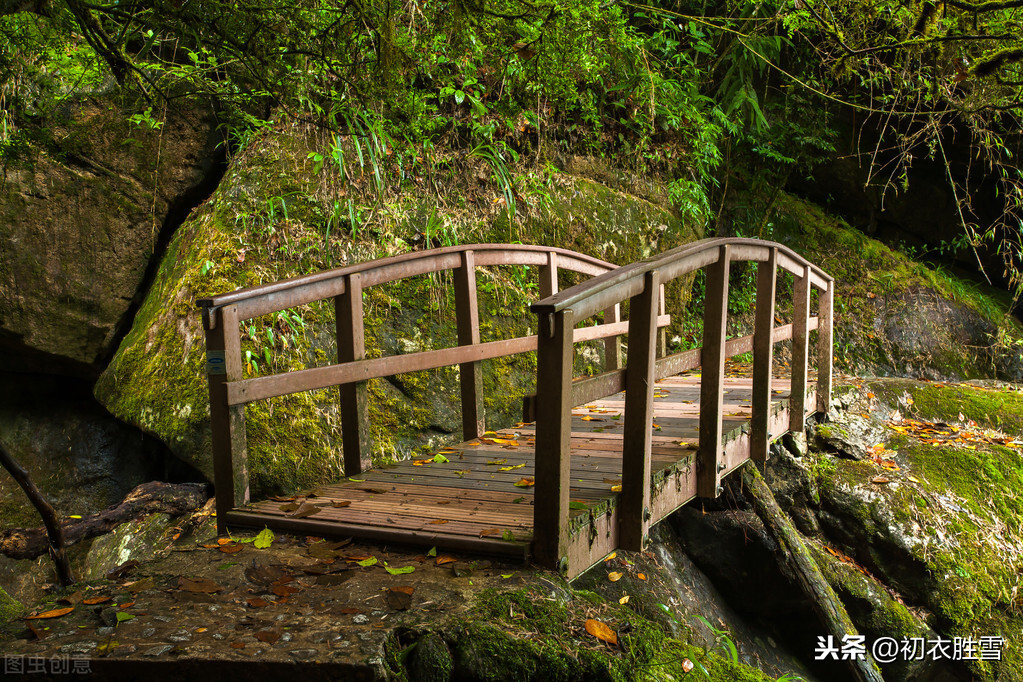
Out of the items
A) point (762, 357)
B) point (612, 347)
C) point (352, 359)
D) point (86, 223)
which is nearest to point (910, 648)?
point (762, 357)

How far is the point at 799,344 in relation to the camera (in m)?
5.49

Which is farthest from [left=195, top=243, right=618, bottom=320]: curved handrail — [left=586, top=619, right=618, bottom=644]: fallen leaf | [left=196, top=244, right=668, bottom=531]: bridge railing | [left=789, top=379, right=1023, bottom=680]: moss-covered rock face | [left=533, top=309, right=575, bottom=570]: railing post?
[left=789, top=379, right=1023, bottom=680]: moss-covered rock face

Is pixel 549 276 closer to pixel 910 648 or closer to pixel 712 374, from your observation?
pixel 712 374

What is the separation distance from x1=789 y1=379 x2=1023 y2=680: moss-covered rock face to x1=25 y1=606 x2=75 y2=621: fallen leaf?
472cm

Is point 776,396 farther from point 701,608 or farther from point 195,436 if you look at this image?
point 195,436

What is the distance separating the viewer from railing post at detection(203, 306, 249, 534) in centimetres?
320

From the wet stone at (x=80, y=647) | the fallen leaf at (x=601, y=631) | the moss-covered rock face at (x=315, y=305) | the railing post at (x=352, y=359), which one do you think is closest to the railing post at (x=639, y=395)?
the fallen leaf at (x=601, y=631)

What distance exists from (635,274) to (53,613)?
237 cm

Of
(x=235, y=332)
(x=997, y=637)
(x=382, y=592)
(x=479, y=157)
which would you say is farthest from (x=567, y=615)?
(x=479, y=157)

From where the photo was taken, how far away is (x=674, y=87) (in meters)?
8.32

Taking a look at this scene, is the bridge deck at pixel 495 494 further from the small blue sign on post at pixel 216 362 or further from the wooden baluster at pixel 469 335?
the small blue sign on post at pixel 216 362

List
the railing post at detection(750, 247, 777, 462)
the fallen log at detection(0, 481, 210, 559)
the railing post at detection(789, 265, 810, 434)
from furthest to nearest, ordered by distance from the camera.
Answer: the railing post at detection(789, 265, 810, 434) → the railing post at detection(750, 247, 777, 462) → the fallen log at detection(0, 481, 210, 559)

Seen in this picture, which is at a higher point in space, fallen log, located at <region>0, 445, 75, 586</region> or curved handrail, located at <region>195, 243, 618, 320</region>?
curved handrail, located at <region>195, 243, 618, 320</region>

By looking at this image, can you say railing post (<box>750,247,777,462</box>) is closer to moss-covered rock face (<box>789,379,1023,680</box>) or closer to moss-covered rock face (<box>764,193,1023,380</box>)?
moss-covered rock face (<box>789,379,1023,680</box>)
